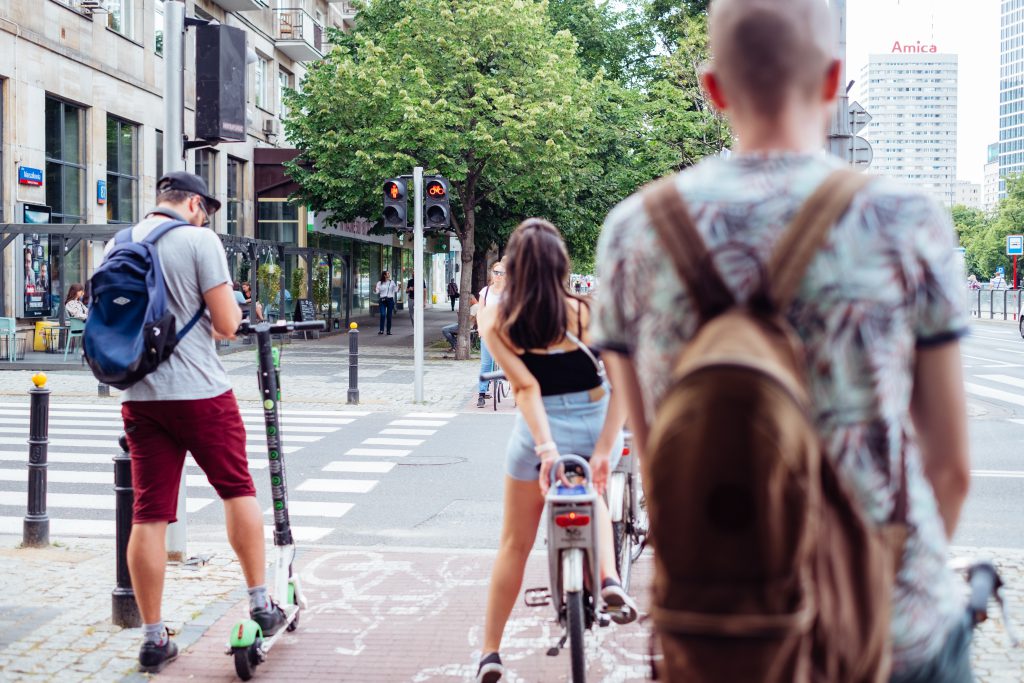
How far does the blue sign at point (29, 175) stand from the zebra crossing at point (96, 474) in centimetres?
953

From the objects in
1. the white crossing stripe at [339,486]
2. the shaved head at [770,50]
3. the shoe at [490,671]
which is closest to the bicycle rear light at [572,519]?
the shoe at [490,671]

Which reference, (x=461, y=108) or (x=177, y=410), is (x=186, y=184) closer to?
(x=177, y=410)

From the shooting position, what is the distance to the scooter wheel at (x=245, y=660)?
4.44m

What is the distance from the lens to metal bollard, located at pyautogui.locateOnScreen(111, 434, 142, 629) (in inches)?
206

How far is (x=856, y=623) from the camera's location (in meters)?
1.54

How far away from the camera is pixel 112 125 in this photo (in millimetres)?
27266

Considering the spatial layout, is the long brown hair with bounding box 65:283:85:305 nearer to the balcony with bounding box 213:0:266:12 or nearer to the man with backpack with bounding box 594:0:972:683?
the balcony with bounding box 213:0:266:12

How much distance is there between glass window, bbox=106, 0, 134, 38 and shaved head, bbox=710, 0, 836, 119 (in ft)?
89.7

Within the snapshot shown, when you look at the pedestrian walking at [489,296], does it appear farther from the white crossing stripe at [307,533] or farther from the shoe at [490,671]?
the shoe at [490,671]

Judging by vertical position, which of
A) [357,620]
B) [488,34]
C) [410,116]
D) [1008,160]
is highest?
[1008,160]

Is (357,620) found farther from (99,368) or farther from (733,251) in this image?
(733,251)

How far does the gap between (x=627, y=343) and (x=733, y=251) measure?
263 millimetres

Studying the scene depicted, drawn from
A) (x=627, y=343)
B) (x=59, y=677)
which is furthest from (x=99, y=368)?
(x=627, y=343)

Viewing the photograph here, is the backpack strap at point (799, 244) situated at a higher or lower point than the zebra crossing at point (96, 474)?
higher
